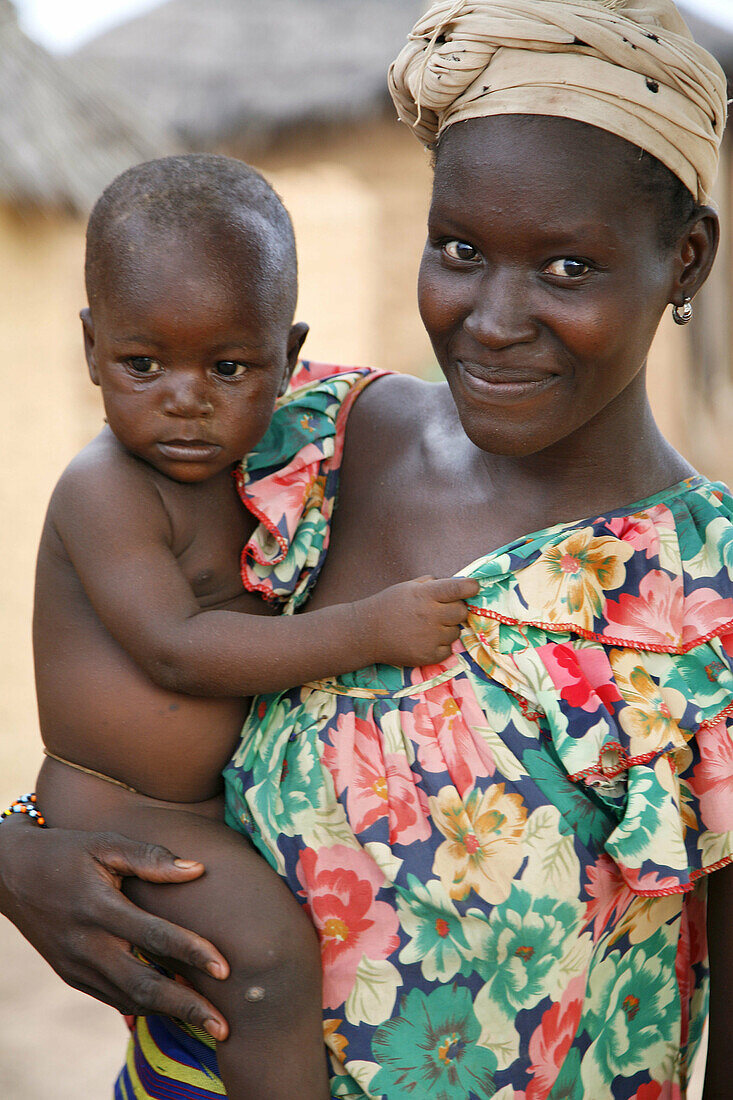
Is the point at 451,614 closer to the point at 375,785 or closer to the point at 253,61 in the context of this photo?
the point at 375,785

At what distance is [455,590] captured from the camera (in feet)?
5.14

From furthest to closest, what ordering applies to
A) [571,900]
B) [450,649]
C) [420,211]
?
[420,211] → [450,649] → [571,900]

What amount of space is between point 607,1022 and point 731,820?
1.17 ft

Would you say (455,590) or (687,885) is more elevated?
(455,590)

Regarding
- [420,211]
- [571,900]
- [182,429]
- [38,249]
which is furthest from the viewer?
[420,211]

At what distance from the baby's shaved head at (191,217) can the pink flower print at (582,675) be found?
2.35 ft

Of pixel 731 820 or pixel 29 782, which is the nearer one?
pixel 731 820

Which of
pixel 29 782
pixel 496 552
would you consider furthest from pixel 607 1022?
pixel 29 782

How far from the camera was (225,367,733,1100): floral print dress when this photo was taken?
1484 mm

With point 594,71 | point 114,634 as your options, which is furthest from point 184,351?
point 594,71

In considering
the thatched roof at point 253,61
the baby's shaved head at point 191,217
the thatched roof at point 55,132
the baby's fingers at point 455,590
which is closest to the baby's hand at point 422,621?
the baby's fingers at point 455,590

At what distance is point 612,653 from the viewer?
1537 mm

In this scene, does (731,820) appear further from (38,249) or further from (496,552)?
(38,249)

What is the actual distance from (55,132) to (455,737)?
4193 mm
